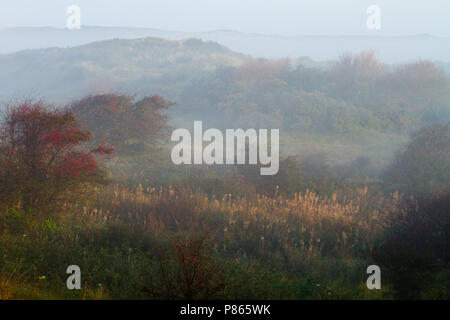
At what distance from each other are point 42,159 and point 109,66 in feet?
175

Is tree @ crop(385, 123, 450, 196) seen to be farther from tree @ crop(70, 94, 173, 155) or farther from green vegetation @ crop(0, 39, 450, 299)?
tree @ crop(70, 94, 173, 155)

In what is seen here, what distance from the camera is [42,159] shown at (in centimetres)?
760

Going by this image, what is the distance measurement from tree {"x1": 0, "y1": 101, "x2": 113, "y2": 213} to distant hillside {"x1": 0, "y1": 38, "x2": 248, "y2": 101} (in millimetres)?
31717

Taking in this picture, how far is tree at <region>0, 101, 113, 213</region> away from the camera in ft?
24.2

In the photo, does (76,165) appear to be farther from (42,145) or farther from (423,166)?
(423,166)

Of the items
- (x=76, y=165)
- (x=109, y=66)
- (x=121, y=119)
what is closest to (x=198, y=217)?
(x=76, y=165)

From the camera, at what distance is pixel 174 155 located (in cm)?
1656

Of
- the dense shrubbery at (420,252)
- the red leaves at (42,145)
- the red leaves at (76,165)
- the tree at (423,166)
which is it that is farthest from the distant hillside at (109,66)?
the dense shrubbery at (420,252)

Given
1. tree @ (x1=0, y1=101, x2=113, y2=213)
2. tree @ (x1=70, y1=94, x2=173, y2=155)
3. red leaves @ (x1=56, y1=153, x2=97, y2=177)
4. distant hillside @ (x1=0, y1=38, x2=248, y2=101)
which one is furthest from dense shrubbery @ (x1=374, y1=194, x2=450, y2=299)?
distant hillside @ (x1=0, y1=38, x2=248, y2=101)

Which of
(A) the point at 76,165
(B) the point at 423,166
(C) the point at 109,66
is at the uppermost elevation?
(C) the point at 109,66

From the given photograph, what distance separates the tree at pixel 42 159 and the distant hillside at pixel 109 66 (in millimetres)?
31717

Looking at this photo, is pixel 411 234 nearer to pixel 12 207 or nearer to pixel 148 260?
pixel 148 260

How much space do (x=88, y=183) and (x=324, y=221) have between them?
4.78 meters
